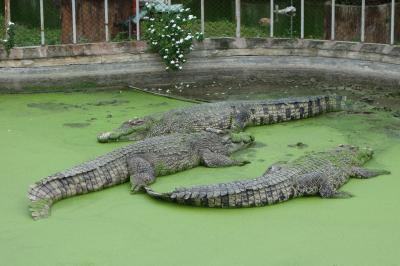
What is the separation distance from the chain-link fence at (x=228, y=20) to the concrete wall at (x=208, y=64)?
0.73ft

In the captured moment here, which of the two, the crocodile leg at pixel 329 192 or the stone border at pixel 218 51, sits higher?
the stone border at pixel 218 51

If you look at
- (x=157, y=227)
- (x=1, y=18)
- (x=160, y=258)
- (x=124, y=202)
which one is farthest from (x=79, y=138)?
(x=1, y=18)

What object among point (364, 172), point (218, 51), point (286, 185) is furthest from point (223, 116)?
point (218, 51)

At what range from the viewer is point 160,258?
5109 millimetres

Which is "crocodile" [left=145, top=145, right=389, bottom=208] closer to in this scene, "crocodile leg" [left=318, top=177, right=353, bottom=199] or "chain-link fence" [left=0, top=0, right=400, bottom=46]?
"crocodile leg" [left=318, top=177, right=353, bottom=199]

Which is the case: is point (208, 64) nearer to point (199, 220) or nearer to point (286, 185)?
point (286, 185)

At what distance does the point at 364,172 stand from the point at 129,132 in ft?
8.18

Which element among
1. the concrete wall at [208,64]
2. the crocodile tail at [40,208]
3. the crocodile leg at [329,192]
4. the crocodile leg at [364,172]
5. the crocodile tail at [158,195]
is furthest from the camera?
the concrete wall at [208,64]

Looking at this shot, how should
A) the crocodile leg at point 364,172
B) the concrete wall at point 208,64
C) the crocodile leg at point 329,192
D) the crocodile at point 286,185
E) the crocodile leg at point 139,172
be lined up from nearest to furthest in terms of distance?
the crocodile at point 286,185, the crocodile leg at point 329,192, the crocodile leg at point 139,172, the crocodile leg at point 364,172, the concrete wall at point 208,64

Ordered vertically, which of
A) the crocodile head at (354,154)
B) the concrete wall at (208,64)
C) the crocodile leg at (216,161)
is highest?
the concrete wall at (208,64)

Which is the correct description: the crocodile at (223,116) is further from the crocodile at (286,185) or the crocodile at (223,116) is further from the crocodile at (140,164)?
the crocodile at (286,185)

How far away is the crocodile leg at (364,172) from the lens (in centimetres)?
673

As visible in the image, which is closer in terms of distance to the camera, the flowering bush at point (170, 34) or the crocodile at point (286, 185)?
the crocodile at point (286, 185)

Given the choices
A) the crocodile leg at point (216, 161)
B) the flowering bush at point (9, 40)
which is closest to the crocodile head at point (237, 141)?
the crocodile leg at point (216, 161)
